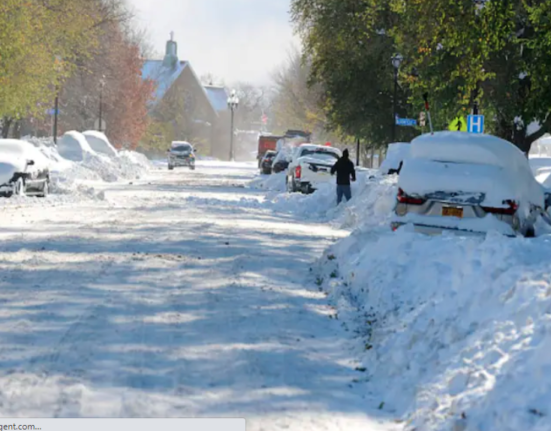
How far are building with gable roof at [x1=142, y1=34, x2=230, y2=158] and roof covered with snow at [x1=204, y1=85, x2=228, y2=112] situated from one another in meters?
9.37

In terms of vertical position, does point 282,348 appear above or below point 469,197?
below

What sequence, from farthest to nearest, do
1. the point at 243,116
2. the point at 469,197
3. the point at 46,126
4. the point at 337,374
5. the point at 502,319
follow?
the point at 243,116
the point at 46,126
the point at 469,197
the point at 337,374
the point at 502,319

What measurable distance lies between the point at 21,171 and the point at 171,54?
318ft

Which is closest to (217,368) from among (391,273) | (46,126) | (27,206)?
(391,273)

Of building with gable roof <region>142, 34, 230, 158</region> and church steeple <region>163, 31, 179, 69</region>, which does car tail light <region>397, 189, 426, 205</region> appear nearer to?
building with gable roof <region>142, 34, 230, 158</region>

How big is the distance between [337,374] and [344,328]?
5.93ft

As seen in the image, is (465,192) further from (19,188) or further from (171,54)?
(171,54)

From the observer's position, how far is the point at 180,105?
11350 cm

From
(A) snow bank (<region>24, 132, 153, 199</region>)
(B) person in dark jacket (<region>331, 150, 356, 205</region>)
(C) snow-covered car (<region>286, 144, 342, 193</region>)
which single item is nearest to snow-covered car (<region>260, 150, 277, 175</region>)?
(A) snow bank (<region>24, 132, 153, 199</region>)

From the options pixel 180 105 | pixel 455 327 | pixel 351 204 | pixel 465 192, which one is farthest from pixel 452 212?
pixel 180 105

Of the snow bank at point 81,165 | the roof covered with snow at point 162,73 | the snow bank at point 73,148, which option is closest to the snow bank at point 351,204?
the snow bank at point 81,165

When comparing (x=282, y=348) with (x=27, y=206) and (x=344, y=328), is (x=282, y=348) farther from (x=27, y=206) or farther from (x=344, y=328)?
(x=27, y=206)

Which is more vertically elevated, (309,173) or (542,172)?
(542,172)

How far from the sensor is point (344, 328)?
934 centimetres
